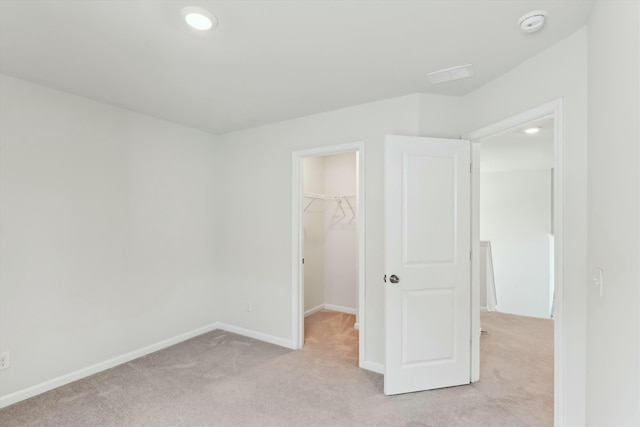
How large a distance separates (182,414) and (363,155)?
2.52 meters

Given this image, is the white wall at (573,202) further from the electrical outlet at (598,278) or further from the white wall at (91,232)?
the white wall at (91,232)

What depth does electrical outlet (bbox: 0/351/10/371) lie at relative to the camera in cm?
231

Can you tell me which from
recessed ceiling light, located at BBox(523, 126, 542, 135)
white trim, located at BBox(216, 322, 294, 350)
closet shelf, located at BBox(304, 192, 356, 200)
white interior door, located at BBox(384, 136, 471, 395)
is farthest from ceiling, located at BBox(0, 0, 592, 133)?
white trim, located at BBox(216, 322, 294, 350)

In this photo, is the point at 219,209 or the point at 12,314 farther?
the point at 219,209

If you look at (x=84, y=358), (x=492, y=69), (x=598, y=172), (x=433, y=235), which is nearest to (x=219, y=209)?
(x=84, y=358)

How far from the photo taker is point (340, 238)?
4.87 meters

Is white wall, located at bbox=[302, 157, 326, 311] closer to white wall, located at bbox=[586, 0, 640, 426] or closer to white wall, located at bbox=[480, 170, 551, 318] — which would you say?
white wall, located at bbox=[586, 0, 640, 426]

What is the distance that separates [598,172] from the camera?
4.91ft

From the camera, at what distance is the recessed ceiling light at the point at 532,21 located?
1.59 metres

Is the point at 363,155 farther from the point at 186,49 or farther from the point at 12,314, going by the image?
the point at 12,314

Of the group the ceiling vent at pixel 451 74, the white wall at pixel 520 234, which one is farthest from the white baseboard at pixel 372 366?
the white wall at pixel 520 234

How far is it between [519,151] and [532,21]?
362cm

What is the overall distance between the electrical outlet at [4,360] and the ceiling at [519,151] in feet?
15.4

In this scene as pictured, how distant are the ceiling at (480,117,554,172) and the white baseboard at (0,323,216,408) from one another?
13.5 feet
